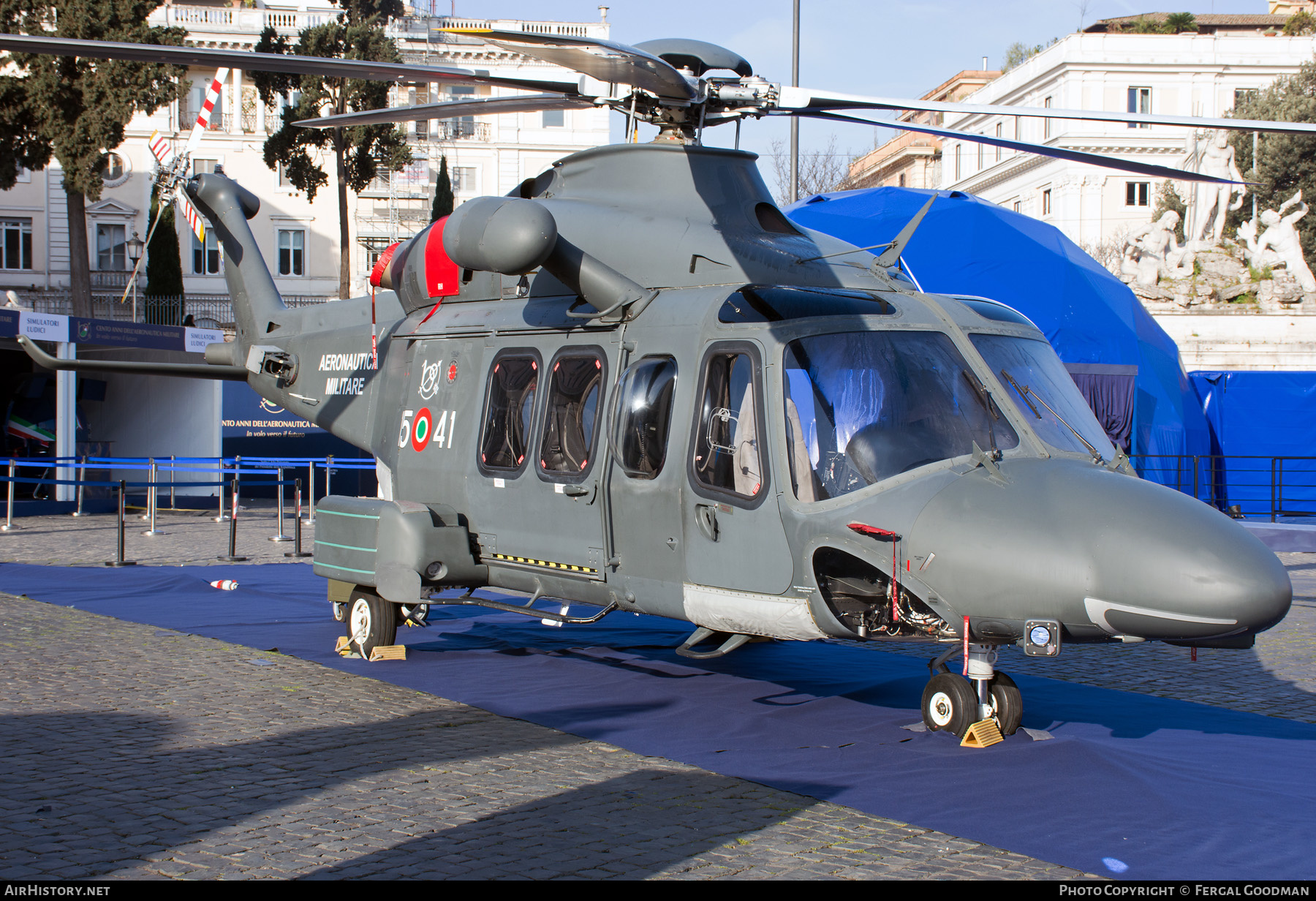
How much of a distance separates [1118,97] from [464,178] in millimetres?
37531

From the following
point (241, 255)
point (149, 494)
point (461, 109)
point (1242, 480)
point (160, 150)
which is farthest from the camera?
point (160, 150)

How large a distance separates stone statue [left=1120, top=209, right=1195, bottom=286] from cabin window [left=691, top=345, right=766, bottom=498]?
3433 cm

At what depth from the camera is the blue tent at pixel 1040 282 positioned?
76.7 ft

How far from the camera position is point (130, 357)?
2614cm

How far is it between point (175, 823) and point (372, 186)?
56.7m

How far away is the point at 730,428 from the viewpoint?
6.61 metres

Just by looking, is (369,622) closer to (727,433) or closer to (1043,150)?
(727,433)

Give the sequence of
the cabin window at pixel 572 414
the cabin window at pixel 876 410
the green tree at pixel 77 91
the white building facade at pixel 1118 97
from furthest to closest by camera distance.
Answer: the white building facade at pixel 1118 97, the green tree at pixel 77 91, the cabin window at pixel 572 414, the cabin window at pixel 876 410

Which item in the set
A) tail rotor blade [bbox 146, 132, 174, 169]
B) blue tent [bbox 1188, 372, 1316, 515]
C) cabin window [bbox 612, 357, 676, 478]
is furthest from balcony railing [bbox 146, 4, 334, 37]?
cabin window [bbox 612, 357, 676, 478]

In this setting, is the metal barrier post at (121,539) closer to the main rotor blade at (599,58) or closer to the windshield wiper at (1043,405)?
the main rotor blade at (599,58)

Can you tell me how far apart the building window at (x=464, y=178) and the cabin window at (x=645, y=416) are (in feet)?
176

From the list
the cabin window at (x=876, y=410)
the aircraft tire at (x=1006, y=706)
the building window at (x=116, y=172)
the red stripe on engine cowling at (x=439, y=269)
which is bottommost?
the aircraft tire at (x=1006, y=706)

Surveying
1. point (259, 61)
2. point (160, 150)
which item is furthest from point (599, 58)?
point (160, 150)

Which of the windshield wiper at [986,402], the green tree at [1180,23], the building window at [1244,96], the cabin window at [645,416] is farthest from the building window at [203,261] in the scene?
the green tree at [1180,23]
